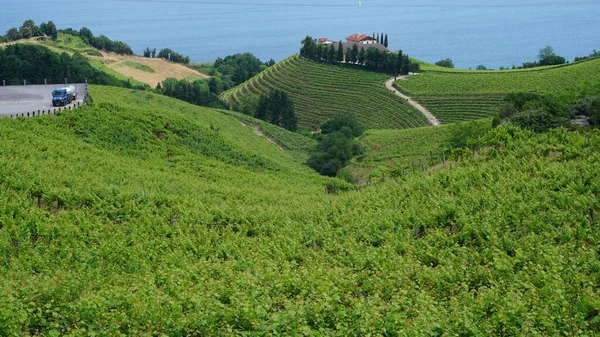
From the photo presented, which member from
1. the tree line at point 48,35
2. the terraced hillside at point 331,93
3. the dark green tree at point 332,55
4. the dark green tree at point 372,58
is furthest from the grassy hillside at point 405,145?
the tree line at point 48,35

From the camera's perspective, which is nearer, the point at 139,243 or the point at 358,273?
the point at 358,273

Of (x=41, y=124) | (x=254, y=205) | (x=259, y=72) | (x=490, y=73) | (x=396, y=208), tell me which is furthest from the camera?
(x=259, y=72)

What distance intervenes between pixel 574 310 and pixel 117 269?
1072cm

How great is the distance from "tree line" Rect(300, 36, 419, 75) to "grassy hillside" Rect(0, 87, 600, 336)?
3069 inches

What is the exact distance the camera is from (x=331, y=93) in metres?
106

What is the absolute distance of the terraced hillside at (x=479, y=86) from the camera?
76312 mm

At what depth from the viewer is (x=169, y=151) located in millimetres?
33969

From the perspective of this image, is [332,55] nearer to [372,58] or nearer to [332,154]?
[372,58]

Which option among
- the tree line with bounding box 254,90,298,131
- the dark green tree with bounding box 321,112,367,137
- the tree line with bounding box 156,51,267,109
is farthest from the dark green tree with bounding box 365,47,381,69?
the tree line with bounding box 156,51,267,109

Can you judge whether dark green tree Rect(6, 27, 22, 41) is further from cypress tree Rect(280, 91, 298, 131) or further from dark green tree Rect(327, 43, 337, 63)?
cypress tree Rect(280, 91, 298, 131)

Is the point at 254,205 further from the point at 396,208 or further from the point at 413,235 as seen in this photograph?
the point at 413,235

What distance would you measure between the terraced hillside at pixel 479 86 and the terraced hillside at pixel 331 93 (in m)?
3.35

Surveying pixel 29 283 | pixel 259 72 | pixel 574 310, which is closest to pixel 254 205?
pixel 29 283

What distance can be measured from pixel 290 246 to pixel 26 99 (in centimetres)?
2706
